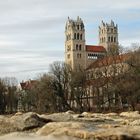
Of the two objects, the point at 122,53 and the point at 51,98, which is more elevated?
the point at 122,53

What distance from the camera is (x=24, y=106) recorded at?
13238 cm

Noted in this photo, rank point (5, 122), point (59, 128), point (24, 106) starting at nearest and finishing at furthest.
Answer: point (59, 128) < point (5, 122) < point (24, 106)

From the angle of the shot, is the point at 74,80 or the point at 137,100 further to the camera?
the point at 74,80

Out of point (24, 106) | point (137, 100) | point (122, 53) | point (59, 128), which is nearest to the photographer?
point (59, 128)

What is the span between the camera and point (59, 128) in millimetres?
18875

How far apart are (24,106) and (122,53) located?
146 feet

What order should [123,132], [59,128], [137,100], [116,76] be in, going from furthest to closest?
1. [116,76]
2. [137,100]
3. [59,128]
4. [123,132]

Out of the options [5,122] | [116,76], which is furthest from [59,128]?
[116,76]

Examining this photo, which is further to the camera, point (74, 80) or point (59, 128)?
point (74, 80)

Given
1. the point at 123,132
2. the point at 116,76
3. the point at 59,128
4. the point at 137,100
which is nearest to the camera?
the point at 123,132

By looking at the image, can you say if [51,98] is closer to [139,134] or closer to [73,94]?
[73,94]

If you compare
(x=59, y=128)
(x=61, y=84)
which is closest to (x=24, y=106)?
(x=61, y=84)

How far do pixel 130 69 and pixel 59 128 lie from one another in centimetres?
6857

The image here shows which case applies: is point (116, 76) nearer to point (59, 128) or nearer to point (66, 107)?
point (66, 107)
